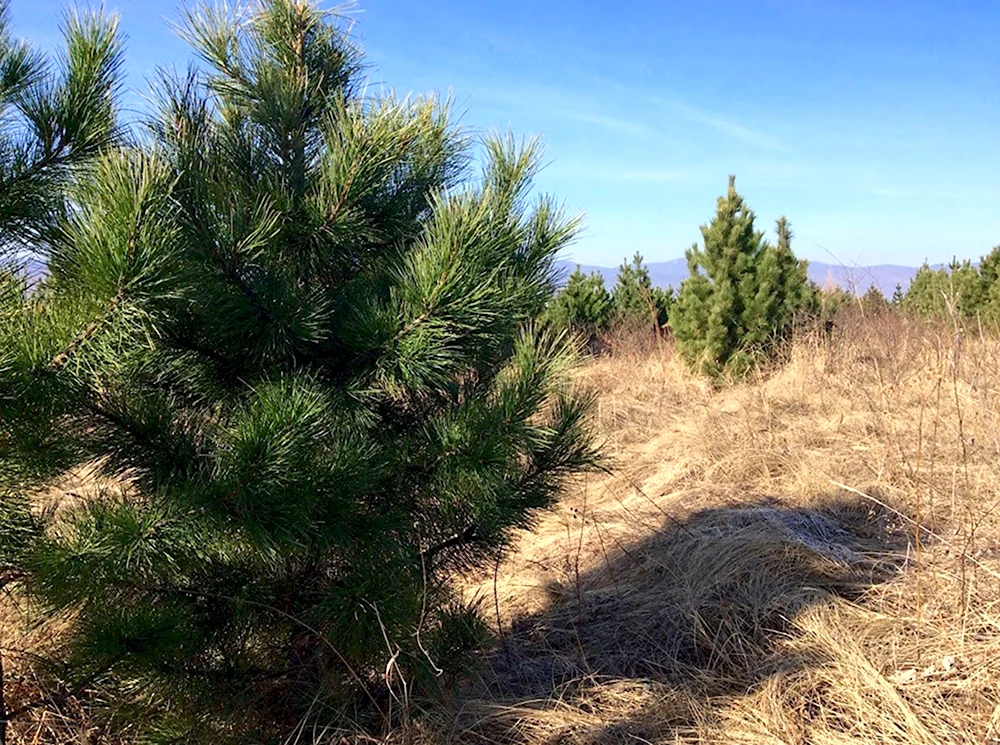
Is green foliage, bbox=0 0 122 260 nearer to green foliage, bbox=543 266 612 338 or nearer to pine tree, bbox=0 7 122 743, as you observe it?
pine tree, bbox=0 7 122 743

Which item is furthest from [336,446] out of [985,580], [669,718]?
[985,580]

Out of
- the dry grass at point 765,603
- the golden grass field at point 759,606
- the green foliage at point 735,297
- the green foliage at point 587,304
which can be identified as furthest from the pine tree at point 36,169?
the green foliage at point 587,304

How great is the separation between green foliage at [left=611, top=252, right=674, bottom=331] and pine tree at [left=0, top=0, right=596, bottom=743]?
10759 millimetres

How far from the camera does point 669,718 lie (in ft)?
8.27

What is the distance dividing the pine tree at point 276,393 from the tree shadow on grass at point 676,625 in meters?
0.59

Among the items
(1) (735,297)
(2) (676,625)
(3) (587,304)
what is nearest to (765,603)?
(2) (676,625)

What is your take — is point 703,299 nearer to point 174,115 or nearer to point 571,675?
point 571,675

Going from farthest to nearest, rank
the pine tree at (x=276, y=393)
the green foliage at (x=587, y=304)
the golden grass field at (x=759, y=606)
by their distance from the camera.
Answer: the green foliage at (x=587, y=304) → the golden grass field at (x=759, y=606) → the pine tree at (x=276, y=393)

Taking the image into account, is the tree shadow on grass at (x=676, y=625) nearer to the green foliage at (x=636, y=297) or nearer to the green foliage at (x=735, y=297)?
the green foliage at (x=735, y=297)

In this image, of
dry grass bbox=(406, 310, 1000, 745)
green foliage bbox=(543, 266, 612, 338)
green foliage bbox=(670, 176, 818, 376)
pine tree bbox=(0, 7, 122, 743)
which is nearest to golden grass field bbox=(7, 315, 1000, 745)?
dry grass bbox=(406, 310, 1000, 745)

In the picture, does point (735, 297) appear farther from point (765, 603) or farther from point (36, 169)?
point (36, 169)

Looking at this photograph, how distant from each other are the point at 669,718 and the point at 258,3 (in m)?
2.60

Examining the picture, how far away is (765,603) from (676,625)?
A: 14.9 inches

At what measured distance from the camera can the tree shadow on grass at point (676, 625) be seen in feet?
8.39
